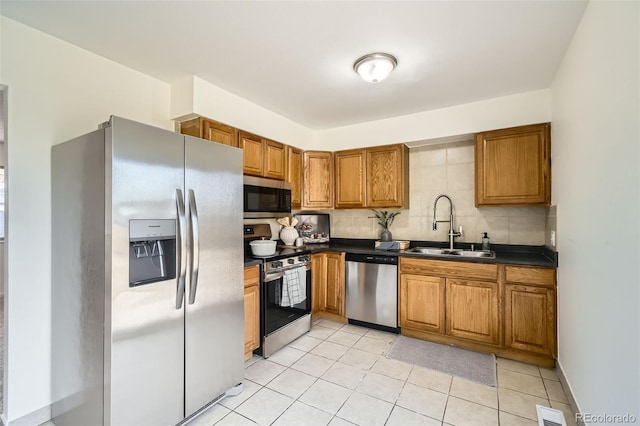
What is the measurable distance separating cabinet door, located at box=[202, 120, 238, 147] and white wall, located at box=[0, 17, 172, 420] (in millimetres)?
861

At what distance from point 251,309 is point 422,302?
173 centimetres

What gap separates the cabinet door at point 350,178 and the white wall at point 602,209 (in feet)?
6.60

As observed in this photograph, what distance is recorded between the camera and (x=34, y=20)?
183 centimetres

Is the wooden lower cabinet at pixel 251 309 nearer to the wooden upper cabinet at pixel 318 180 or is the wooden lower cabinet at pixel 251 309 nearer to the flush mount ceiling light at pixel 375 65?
the wooden upper cabinet at pixel 318 180

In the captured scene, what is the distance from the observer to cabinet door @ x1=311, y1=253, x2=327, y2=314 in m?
3.59

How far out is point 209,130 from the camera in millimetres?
2668

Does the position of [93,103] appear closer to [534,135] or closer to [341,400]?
[341,400]

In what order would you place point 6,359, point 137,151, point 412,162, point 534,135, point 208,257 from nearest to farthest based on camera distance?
1. point 137,151
2. point 6,359
3. point 208,257
4. point 534,135
5. point 412,162

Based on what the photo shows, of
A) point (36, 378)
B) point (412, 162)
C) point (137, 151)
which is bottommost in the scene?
point (36, 378)

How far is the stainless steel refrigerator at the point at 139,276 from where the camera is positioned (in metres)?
1.56

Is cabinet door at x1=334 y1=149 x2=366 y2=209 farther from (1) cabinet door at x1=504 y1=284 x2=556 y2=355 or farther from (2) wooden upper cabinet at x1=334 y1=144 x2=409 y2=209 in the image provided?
(1) cabinet door at x1=504 y1=284 x2=556 y2=355

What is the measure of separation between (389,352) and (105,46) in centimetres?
340

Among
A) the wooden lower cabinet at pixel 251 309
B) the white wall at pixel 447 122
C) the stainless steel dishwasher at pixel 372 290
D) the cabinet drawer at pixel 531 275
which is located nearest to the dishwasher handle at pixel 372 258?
the stainless steel dishwasher at pixel 372 290

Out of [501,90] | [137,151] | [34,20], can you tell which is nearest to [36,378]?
[137,151]
